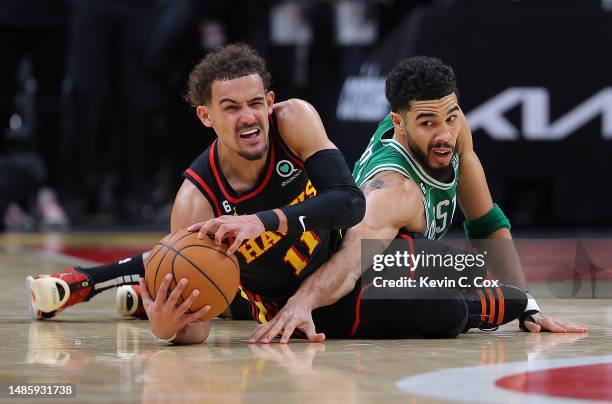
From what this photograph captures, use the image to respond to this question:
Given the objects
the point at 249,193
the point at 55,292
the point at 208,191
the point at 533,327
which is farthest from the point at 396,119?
the point at 55,292

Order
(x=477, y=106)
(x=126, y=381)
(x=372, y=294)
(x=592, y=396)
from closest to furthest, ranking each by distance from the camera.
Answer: (x=592, y=396) → (x=126, y=381) → (x=372, y=294) → (x=477, y=106)

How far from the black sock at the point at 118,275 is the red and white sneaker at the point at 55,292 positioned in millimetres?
35

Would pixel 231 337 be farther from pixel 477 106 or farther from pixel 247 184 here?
pixel 477 106

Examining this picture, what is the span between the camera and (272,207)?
4.49 m

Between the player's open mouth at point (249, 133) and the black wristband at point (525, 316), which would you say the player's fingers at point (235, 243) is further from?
the black wristband at point (525, 316)

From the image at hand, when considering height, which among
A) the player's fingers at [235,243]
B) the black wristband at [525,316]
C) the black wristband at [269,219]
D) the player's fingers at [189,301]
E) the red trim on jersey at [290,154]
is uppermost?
the red trim on jersey at [290,154]

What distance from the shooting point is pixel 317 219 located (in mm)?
4137

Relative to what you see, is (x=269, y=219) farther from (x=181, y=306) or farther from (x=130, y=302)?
(x=130, y=302)

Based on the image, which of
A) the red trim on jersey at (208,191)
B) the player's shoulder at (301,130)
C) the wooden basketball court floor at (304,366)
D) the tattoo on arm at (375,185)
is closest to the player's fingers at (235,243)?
the wooden basketball court floor at (304,366)

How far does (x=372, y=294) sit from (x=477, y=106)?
563 cm

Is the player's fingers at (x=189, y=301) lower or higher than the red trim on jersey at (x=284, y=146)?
lower

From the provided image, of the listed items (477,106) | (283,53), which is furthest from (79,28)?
(477,106)

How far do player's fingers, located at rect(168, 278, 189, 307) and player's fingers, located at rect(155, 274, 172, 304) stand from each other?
3 centimetres

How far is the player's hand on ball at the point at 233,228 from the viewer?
12.9 feet
